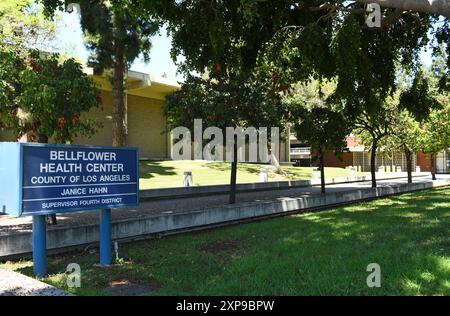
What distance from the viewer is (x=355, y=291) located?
5.13 m

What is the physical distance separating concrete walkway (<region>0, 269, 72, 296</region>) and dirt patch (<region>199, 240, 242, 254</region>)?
136 inches

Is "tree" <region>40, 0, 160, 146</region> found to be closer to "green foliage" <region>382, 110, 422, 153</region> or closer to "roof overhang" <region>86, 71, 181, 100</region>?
"roof overhang" <region>86, 71, 181, 100</region>

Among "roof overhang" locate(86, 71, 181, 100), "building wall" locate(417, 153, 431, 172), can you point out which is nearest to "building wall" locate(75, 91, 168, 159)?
"roof overhang" locate(86, 71, 181, 100)

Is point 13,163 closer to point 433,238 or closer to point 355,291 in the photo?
point 355,291

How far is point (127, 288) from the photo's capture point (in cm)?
605

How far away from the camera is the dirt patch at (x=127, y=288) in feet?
19.0

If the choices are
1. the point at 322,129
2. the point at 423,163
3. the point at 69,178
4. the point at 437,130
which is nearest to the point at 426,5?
the point at 69,178

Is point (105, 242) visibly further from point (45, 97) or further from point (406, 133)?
point (406, 133)

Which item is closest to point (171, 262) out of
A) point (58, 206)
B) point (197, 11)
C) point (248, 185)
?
point (58, 206)

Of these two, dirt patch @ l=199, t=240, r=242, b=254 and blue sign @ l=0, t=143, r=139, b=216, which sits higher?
blue sign @ l=0, t=143, r=139, b=216

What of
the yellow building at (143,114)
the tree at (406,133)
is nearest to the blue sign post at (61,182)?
the tree at (406,133)

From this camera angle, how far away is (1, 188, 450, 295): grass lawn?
5.45 meters

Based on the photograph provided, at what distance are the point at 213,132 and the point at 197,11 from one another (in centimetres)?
374

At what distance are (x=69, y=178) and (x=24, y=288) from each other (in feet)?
6.67
